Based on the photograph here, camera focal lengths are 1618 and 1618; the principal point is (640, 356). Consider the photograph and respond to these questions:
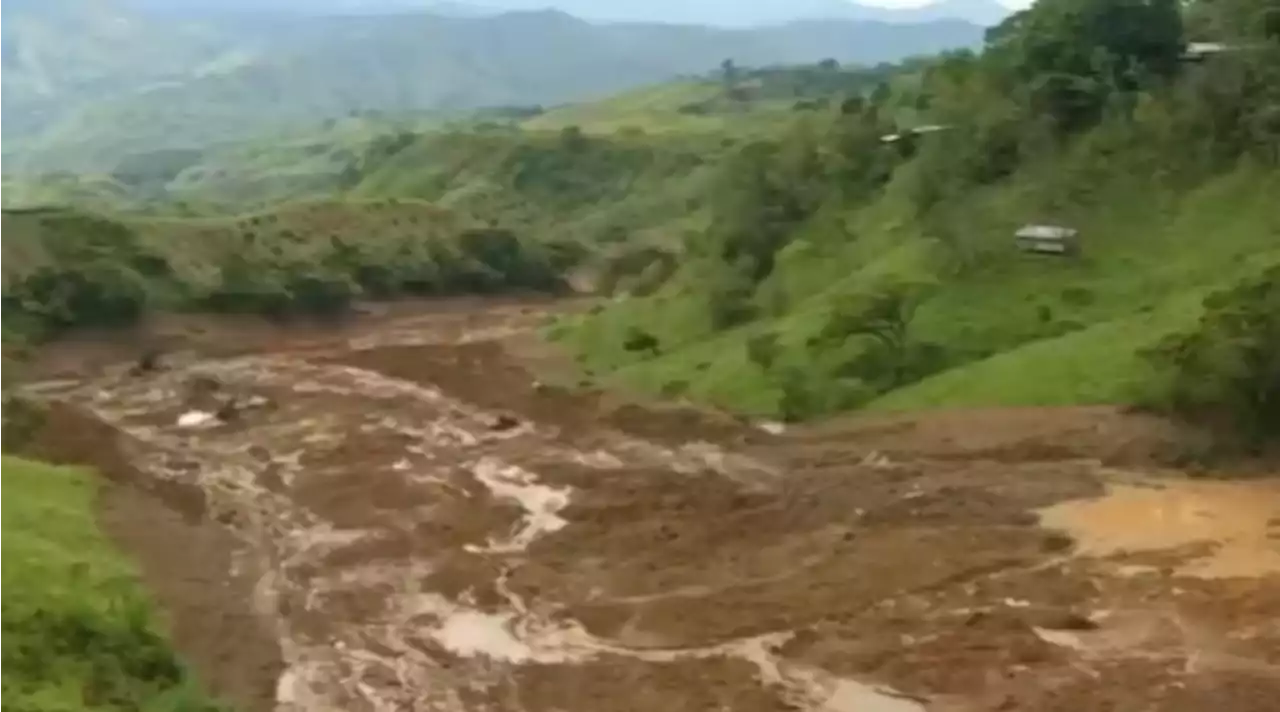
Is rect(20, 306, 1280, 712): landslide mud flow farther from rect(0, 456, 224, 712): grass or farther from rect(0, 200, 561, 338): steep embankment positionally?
rect(0, 200, 561, 338): steep embankment

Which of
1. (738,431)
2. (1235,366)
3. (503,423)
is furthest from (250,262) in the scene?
(1235,366)

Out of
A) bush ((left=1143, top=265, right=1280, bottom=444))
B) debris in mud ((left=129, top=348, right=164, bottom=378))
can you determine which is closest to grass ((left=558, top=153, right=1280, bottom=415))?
bush ((left=1143, top=265, right=1280, bottom=444))

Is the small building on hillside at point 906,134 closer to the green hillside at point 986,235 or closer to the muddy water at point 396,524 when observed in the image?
the green hillside at point 986,235

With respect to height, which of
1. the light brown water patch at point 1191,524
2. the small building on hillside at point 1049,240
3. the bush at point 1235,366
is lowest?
the light brown water patch at point 1191,524

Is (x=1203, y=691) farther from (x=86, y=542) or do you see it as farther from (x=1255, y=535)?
(x=86, y=542)

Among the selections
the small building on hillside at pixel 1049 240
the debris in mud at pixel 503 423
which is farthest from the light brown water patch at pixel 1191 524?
the debris in mud at pixel 503 423

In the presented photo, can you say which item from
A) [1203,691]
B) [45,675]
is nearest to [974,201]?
[1203,691]

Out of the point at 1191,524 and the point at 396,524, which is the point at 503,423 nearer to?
the point at 396,524
